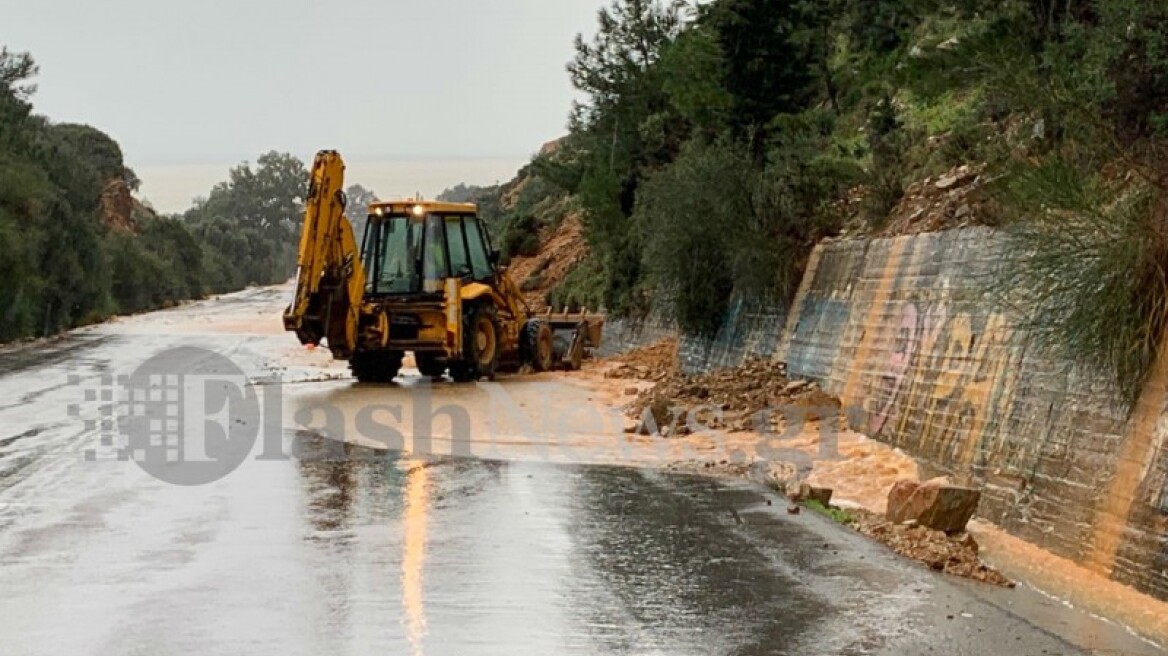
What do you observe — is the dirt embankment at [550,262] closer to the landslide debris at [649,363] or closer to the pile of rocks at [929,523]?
the landslide debris at [649,363]

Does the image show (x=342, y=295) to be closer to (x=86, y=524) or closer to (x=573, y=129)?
Result: (x=86, y=524)

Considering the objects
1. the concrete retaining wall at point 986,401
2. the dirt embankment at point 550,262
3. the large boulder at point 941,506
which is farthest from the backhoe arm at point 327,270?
the dirt embankment at point 550,262

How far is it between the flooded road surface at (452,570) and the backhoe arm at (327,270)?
28.7 feet

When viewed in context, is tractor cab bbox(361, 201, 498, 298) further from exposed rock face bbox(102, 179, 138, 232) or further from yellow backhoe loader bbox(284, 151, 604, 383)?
exposed rock face bbox(102, 179, 138, 232)

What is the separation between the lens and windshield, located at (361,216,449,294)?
1027 inches

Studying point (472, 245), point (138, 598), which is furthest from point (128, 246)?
point (138, 598)

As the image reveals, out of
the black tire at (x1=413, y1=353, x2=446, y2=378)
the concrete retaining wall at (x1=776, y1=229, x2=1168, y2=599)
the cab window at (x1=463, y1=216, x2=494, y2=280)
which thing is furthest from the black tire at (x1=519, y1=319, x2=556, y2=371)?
the concrete retaining wall at (x1=776, y1=229, x2=1168, y2=599)

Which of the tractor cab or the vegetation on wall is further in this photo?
the tractor cab

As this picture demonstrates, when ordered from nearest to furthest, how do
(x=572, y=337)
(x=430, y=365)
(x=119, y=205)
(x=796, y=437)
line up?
1. (x=796, y=437)
2. (x=430, y=365)
3. (x=572, y=337)
4. (x=119, y=205)

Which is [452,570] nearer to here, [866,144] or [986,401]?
[986,401]

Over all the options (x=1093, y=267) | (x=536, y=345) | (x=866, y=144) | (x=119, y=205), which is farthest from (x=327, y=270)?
(x=119, y=205)

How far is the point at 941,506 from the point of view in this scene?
36.6ft

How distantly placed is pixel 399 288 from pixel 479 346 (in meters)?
1.92

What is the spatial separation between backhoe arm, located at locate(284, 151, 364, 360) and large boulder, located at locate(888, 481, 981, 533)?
14383 mm
